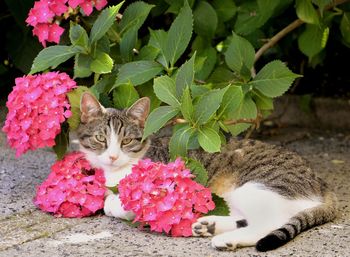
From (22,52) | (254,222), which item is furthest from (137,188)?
(22,52)

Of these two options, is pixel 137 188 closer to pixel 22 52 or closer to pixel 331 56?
pixel 22 52

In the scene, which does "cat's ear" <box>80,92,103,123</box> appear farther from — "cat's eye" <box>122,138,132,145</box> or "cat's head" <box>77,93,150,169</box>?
"cat's eye" <box>122,138,132,145</box>

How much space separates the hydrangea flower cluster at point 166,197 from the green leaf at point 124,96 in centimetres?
52

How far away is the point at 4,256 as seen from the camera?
3.41 meters

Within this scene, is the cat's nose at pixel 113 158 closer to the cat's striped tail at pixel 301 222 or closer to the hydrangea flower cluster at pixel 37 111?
the hydrangea flower cluster at pixel 37 111

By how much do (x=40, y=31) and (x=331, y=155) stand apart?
8.27ft

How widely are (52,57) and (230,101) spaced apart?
943 mm

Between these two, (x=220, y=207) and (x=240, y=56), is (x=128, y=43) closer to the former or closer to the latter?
(x=240, y=56)

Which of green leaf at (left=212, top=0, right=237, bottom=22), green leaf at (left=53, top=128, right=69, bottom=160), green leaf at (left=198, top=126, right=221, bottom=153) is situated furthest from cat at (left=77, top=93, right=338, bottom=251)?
green leaf at (left=212, top=0, right=237, bottom=22)

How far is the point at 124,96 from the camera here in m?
4.21

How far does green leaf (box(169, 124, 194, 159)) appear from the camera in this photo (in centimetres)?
379

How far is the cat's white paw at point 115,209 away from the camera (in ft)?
12.9

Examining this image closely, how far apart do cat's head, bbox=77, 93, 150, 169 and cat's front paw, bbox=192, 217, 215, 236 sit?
0.59m

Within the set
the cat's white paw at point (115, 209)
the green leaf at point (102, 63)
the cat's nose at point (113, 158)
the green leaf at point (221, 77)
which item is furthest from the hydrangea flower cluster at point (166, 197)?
the green leaf at point (221, 77)
